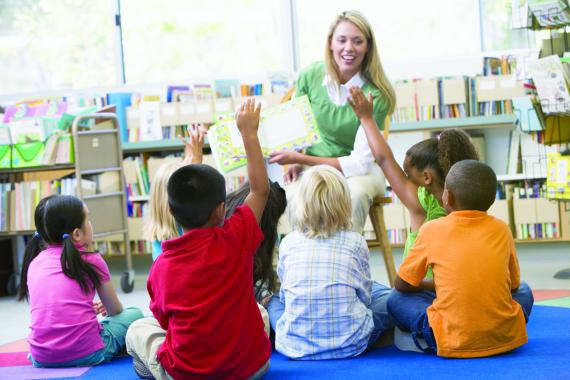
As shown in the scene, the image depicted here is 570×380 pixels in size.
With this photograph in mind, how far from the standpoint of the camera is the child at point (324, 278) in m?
2.31

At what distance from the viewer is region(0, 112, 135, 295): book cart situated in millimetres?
4355

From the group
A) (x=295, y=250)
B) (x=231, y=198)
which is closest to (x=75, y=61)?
(x=231, y=198)

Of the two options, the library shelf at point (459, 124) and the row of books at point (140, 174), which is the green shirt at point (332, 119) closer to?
the library shelf at point (459, 124)

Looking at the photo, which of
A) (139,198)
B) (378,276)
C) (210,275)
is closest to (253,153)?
(210,275)

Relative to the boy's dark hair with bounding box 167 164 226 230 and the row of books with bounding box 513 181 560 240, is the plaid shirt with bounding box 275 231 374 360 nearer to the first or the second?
the boy's dark hair with bounding box 167 164 226 230

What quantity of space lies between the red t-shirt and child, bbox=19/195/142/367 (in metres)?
0.58

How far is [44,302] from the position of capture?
2486 mm

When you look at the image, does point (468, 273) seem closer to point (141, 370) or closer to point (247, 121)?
point (247, 121)

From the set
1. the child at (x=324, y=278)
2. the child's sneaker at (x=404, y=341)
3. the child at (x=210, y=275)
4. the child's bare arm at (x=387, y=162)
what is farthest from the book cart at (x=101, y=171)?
the child at (x=210, y=275)

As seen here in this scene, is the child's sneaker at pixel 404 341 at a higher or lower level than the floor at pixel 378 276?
higher

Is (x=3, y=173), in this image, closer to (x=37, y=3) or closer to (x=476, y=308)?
(x=37, y=3)

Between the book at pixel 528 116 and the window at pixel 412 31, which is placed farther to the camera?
the window at pixel 412 31

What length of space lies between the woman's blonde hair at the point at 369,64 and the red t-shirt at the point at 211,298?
1.43 meters

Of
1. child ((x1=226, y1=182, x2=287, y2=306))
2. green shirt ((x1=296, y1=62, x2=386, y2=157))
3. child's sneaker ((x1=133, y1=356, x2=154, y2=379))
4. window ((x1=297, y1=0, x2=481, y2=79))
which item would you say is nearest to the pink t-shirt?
child's sneaker ((x1=133, y1=356, x2=154, y2=379))
